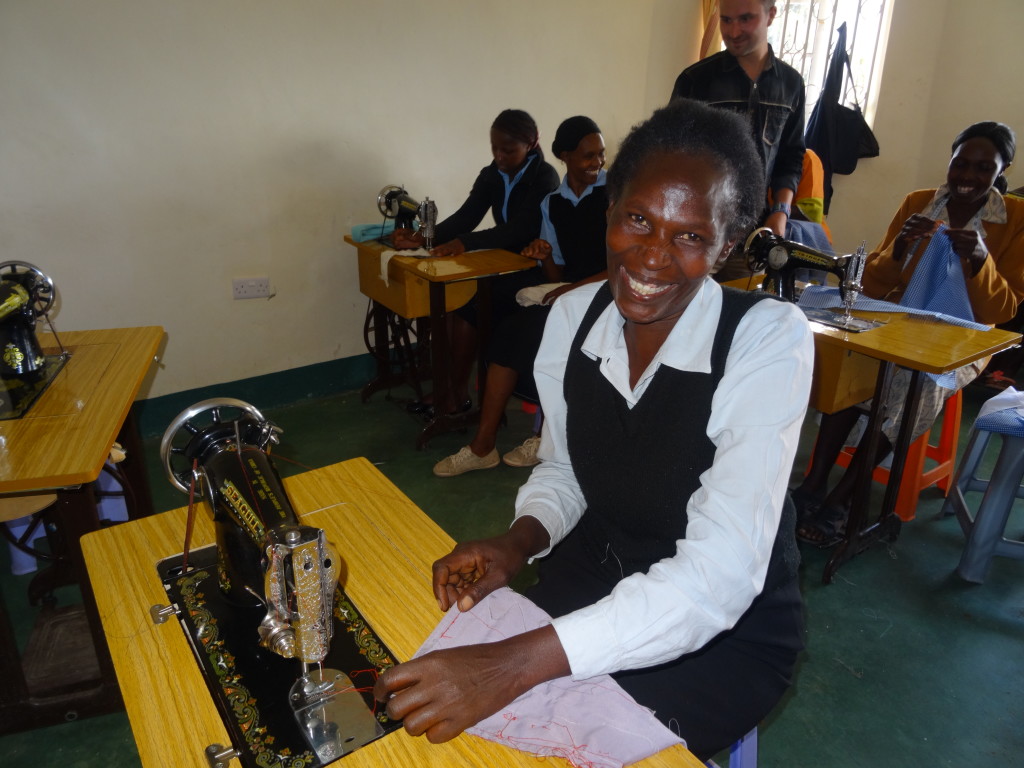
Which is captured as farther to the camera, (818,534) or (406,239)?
(406,239)

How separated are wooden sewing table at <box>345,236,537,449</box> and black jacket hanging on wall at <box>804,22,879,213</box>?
2377mm

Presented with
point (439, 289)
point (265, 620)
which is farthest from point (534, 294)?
point (265, 620)

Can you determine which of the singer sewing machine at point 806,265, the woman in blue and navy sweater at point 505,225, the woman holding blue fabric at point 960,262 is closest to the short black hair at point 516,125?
the woman in blue and navy sweater at point 505,225

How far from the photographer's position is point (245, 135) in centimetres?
322

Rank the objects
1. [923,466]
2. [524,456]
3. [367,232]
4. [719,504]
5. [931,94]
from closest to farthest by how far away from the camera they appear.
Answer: [719,504]
[923,466]
[524,456]
[367,232]
[931,94]

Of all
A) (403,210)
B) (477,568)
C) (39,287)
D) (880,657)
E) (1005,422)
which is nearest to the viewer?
(477,568)

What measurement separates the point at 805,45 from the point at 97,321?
174 inches

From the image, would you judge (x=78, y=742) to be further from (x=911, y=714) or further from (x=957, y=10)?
(x=957, y=10)

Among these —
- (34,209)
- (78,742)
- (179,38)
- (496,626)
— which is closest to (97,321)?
(34,209)


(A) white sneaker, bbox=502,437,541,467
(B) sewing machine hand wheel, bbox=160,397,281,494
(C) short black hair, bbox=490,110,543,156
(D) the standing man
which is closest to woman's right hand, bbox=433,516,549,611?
(B) sewing machine hand wheel, bbox=160,397,281,494

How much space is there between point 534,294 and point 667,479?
6.63 feet

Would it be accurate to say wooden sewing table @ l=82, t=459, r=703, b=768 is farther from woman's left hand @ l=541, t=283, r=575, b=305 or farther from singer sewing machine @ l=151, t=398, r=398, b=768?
woman's left hand @ l=541, t=283, r=575, b=305

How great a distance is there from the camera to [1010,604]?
2305 mm

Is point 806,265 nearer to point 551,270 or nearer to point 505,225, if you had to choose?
point 551,270
